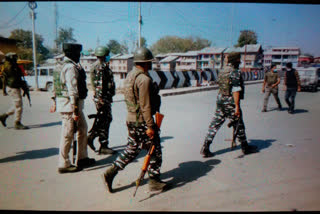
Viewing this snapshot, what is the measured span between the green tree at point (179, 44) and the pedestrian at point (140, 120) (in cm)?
8977

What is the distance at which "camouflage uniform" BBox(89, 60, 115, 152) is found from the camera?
419 cm

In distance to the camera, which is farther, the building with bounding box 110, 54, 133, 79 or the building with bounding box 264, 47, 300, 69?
the building with bounding box 264, 47, 300, 69

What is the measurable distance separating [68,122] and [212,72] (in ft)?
67.6

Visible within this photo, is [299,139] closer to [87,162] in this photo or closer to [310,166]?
[310,166]

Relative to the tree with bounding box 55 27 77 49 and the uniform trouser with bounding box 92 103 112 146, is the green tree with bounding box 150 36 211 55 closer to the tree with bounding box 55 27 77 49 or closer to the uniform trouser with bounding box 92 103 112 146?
the tree with bounding box 55 27 77 49

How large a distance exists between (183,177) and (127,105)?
4.86 ft

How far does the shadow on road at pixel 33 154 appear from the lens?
157 inches

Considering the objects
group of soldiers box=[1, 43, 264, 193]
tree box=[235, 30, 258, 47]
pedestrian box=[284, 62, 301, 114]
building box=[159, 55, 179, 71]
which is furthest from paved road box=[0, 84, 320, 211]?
tree box=[235, 30, 258, 47]

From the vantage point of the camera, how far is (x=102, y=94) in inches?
166

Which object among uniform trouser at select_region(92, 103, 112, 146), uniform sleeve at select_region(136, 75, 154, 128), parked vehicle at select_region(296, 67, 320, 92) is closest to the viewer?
uniform sleeve at select_region(136, 75, 154, 128)

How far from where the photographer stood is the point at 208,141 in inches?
162

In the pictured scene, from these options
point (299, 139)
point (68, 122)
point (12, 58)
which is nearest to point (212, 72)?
point (299, 139)

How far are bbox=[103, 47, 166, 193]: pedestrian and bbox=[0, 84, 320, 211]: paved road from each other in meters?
0.30

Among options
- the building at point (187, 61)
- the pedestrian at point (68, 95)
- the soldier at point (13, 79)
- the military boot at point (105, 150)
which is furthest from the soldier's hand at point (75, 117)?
the building at point (187, 61)
